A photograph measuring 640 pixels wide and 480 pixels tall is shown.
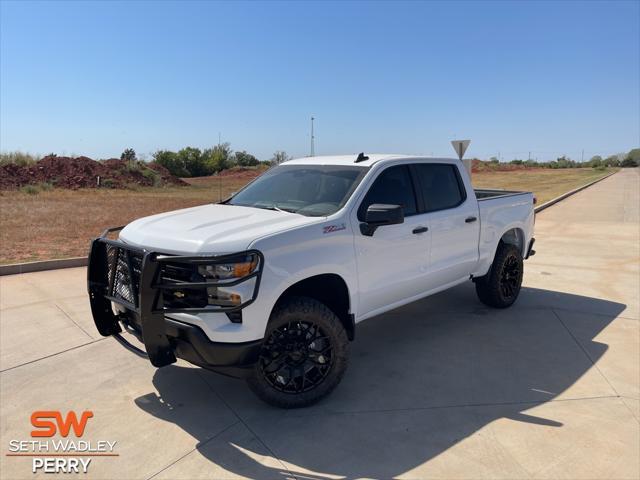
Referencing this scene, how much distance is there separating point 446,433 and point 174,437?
1900 mm

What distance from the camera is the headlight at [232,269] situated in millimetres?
3340

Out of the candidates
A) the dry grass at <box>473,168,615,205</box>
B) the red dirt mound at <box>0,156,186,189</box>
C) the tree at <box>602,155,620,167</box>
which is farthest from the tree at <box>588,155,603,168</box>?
the red dirt mound at <box>0,156,186,189</box>

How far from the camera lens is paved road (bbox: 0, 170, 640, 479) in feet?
10.5

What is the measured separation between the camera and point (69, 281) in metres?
7.43

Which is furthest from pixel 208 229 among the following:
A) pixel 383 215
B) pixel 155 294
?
pixel 383 215

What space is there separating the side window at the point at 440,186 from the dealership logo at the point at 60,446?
3.48 meters

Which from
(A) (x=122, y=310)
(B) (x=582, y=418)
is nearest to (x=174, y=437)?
(A) (x=122, y=310)

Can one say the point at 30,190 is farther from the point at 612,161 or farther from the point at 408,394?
the point at 612,161

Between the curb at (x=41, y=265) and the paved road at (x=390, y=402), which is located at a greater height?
the curb at (x=41, y=265)

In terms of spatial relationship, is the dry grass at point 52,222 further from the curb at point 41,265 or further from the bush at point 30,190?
the curb at point 41,265

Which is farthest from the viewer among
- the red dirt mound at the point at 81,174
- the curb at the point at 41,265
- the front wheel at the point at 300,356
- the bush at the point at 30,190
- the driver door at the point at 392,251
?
the red dirt mound at the point at 81,174

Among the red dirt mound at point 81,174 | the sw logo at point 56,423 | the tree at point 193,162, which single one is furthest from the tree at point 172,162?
the sw logo at point 56,423

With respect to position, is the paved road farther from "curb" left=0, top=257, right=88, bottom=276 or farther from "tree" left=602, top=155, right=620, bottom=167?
"tree" left=602, top=155, right=620, bottom=167

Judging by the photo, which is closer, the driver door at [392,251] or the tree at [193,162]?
the driver door at [392,251]
